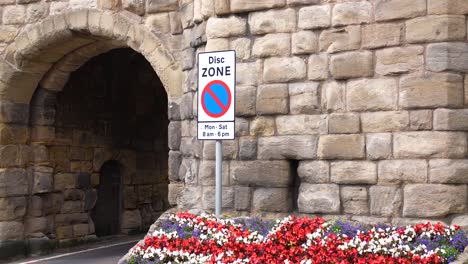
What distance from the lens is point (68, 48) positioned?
431 inches

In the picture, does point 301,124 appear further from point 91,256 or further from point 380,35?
point 91,256

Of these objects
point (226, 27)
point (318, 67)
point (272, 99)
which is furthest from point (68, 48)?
point (318, 67)

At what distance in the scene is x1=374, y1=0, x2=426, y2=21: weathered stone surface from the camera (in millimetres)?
6664

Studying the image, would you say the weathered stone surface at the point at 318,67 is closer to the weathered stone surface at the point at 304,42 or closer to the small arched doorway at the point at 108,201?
the weathered stone surface at the point at 304,42

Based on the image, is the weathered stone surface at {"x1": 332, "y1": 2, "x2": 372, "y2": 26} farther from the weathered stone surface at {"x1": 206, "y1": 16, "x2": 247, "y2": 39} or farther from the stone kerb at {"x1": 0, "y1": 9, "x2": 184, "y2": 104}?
the stone kerb at {"x1": 0, "y1": 9, "x2": 184, "y2": 104}

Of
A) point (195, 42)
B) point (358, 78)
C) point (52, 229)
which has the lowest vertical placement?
point (52, 229)

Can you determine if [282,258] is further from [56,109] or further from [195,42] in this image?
[56,109]

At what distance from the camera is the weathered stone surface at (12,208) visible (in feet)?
35.9

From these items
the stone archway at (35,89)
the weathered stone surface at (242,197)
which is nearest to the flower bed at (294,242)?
the weathered stone surface at (242,197)

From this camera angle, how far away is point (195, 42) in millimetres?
8586

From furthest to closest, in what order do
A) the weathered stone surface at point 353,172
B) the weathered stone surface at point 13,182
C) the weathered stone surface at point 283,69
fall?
the weathered stone surface at point 13,182 < the weathered stone surface at point 283,69 < the weathered stone surface at point 353,172

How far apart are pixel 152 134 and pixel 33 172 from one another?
3403mm

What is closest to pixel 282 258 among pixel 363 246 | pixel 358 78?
pixel 363 246

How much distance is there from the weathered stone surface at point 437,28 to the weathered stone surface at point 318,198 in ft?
5.34
